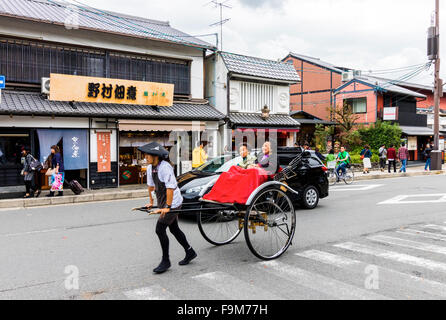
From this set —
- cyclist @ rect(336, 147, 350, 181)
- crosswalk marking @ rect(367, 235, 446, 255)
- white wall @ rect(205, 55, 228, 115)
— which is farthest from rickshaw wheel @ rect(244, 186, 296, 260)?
white wall @ rect(205, 55, 228, 115)

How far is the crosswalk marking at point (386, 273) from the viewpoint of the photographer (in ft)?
14.8

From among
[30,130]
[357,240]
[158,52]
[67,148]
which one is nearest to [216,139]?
[158,52]

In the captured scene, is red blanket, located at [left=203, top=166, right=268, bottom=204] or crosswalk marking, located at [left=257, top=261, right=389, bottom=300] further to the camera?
red blanket, located at [left=203, top=166, right=268, bottom=204]

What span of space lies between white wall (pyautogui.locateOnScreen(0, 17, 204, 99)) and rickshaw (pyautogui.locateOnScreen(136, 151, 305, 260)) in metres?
11.8

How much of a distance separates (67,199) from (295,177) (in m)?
7.54

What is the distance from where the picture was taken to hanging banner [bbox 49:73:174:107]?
14172 millimetres

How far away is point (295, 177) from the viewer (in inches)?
401

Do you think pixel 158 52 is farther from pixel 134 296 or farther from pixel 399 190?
pixel 134 296

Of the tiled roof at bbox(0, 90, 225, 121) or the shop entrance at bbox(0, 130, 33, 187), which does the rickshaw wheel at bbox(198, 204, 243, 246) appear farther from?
the shop entrance at bbox(0, 130, 33, 187)

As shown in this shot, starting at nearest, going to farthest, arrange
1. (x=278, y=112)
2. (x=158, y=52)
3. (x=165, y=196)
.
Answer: (x=165, y=196) < (x=158, y=52) < (x=278, y=112)

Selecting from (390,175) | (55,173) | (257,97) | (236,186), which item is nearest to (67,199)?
(55,173)

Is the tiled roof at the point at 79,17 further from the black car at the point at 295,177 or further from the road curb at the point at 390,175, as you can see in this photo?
the road curb at the point at 390,175

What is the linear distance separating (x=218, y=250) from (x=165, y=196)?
158cm
